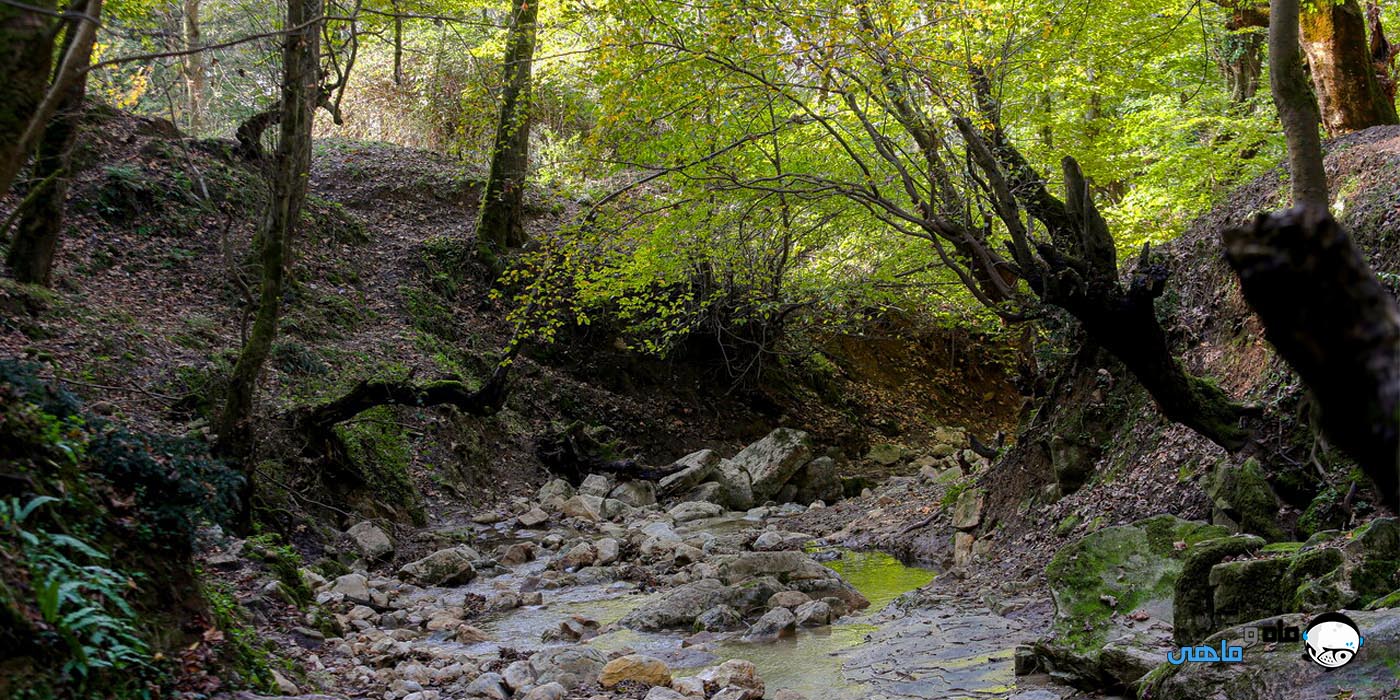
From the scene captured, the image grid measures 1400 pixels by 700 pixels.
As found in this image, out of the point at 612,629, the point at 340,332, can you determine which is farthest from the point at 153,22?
the point at 612,629

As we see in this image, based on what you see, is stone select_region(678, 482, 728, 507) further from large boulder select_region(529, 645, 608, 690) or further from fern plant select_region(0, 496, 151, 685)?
fern plant select_region(0, 496, 151, 685)

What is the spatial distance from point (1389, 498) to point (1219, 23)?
13.7 metres

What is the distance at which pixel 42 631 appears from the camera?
3.32 meters

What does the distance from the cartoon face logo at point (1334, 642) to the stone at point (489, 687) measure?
14.0 feet

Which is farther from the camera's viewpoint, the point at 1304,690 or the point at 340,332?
the point at 340,332

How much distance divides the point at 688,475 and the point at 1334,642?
11.1 metres

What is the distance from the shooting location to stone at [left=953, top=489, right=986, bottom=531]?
940cm


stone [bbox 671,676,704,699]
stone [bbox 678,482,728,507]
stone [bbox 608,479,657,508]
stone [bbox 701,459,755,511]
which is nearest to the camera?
stone [bbox 671,676,704,699]

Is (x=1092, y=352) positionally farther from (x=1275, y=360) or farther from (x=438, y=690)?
(x=438, y=690)

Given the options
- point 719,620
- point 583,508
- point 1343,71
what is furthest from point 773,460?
point 1343,71

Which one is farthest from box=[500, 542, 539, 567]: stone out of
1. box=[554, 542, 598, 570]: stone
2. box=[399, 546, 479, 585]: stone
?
box=[399, 546, 479, 585]: stone

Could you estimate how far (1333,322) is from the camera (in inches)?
45.0

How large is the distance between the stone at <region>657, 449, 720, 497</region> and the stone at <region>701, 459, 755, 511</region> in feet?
0.52

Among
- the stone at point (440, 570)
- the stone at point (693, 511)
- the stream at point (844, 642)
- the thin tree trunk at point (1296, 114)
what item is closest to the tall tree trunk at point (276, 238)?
the stone at point (440, 570)
